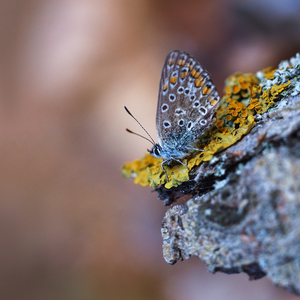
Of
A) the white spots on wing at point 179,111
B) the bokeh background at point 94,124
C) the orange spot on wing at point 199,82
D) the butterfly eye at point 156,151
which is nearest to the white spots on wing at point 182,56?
the orange spot on wing at point 199,82

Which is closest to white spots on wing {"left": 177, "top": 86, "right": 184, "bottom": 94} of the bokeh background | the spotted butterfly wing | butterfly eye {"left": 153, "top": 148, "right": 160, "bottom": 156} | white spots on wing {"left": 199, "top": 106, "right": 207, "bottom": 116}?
the spotted butterfly wing

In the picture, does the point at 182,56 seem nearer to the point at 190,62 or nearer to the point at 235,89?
the point at 190,62

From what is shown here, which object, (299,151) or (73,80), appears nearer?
(299,151)

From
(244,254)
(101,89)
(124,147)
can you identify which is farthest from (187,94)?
(101,89)

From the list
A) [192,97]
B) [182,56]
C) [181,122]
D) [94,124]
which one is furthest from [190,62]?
[94,124]

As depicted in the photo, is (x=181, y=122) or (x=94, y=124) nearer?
(x=181, y=122)

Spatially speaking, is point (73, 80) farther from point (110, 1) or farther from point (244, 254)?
point (244, 254)
